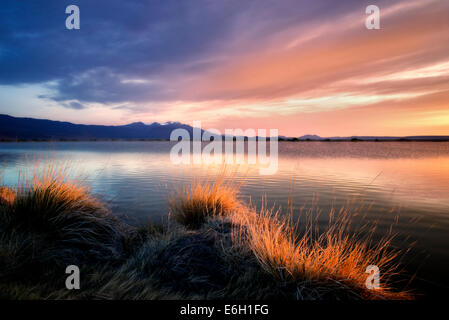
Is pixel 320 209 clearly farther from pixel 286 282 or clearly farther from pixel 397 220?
pixel 286 282

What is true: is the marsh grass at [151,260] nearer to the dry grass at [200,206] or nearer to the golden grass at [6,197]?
the dry grass at [200,206]

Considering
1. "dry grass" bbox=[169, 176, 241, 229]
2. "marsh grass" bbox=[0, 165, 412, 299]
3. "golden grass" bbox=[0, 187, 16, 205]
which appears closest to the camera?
"marsh grass" bbox=[0, 165, 412, 299]

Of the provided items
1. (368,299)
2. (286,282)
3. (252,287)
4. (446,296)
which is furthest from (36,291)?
(446,296)

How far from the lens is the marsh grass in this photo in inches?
123

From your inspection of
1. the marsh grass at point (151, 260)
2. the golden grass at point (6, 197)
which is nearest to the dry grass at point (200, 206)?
the marsh grass at point (151, 260)

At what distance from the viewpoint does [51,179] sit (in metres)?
5.40

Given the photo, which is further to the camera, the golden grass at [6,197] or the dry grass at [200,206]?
the dry grass at [200,206]

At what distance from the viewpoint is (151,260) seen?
3.91 meters

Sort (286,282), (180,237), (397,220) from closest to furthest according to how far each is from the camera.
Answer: (286,282) < (180,237) < (397,220)

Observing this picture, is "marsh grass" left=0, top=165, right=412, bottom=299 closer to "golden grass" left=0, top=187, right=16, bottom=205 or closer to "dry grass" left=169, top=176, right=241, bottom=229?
"dry grass" left=169, top=176, right=241, bottom=229

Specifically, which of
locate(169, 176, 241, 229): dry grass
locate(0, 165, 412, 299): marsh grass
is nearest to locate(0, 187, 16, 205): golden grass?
locate(0, 165, 412, 299): marsh grass

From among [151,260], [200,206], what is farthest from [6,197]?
[151,260]

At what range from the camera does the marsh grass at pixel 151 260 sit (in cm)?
312

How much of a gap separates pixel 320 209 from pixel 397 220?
95.8 inches
